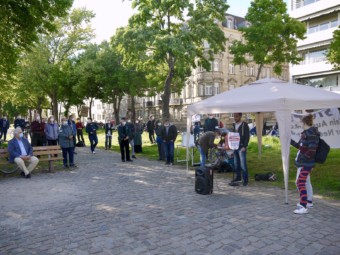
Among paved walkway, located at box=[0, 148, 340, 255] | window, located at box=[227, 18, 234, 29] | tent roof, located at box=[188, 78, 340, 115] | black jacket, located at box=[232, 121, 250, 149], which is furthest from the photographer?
window, located at box=[227, 18, 234, 29]

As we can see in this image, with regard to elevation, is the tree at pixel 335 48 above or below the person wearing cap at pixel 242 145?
above

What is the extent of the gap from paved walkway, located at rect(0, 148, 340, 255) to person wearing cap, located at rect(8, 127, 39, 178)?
3.80ft

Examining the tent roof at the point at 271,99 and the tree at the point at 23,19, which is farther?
the tree at the point at 23,19

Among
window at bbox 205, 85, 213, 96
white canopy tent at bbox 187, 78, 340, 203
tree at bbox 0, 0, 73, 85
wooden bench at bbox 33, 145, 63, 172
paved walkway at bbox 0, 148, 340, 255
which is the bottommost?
paved walkway at bbox 0, 148, 340, 255

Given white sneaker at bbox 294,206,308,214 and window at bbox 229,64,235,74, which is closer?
white sneaker at bbox 294,206,308,214

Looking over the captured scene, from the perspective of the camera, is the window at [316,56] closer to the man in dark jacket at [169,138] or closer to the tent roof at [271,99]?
the man in dark jacket at [169,138]

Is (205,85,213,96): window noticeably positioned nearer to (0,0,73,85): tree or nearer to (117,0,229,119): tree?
(117,0,229,119): tree

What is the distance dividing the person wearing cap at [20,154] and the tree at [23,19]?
4.57 metres

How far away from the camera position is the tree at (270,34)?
1055 inches

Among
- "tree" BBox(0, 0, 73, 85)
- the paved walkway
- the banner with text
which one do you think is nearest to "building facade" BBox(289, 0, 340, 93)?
the banner with text

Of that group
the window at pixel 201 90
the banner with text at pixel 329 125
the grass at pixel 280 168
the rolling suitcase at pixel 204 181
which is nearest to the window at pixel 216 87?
the window at pixel 201 90

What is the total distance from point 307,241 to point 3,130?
23706 millimetres

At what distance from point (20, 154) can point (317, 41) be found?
36768 millimetres

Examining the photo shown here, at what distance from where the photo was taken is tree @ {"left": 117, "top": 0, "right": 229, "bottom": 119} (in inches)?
903
